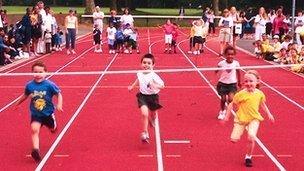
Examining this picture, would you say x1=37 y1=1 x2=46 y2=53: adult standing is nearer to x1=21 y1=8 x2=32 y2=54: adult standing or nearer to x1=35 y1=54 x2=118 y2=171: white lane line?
x1=21 y1=8 x2=32 y2=54: adult standing

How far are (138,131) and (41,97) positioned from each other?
8.85ft

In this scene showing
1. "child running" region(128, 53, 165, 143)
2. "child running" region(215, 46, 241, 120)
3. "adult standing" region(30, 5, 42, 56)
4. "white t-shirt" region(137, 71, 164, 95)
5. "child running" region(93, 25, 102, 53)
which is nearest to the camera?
"child running" region(128, 53, 165, 143)

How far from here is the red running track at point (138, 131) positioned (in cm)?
927

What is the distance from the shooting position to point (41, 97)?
9.38m

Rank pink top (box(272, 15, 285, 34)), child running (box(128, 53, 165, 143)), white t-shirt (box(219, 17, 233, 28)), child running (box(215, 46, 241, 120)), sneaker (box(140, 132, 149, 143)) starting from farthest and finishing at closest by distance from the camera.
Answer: pink top (box(272, 15, 285, 34)) → white t-shirt (box(219, 17, 233, 28)) → child running (box(215, 46, 241, 120)) → child running (box(128, 53, 165, 143)) → sneaker (box(140, 132, 149, 143))

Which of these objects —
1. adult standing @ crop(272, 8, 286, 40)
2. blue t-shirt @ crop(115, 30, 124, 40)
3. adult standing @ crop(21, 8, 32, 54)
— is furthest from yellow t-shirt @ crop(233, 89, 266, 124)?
adult standing @ crop(272, 8, 286, 40)

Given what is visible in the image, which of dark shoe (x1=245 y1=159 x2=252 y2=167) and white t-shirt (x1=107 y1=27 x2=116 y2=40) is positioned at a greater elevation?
white t-shirt (x1=107 y1=27 x2=116 y2=40)

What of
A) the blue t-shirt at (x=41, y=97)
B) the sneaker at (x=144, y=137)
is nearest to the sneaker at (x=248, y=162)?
the sneaker at (x=144, y=137)

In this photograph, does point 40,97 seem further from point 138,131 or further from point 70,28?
point 70,28

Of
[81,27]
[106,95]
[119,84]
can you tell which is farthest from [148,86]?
[81,27]

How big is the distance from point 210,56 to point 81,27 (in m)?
24.3

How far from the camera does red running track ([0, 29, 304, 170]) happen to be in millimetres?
9266

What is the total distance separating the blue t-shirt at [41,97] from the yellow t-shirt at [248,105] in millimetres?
2710

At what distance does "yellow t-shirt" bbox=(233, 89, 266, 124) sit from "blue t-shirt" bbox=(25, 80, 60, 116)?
107 inches
